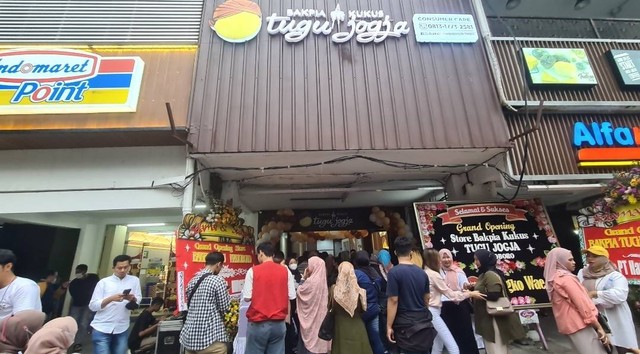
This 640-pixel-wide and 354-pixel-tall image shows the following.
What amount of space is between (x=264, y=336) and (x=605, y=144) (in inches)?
259

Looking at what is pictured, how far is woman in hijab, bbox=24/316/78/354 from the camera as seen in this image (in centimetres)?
188

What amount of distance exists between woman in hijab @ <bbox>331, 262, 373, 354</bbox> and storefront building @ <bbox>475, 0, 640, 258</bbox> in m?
3.73

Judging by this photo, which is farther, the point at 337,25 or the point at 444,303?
the point at 337,25

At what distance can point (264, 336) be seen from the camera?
3.30 meters

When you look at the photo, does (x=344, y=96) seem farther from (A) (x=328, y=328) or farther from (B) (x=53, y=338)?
(B) (x=53, y=338)

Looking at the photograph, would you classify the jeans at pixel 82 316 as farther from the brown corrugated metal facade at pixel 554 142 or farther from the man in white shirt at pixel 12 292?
the brown corrugated metal facade at pixel 554 142

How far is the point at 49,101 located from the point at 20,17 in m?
2.56

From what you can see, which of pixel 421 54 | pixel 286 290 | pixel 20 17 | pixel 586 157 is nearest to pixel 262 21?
pixel 421 54

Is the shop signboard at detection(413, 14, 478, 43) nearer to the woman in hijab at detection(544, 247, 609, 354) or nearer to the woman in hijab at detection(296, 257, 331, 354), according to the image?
the woman in hijab at detection(544, 247, 609, 354)

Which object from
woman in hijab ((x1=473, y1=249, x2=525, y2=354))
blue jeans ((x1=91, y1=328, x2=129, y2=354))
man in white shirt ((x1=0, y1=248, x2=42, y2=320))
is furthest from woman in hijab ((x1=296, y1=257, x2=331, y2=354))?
man in white shirt ((x1=0, y1=248, x2=42, y2=320))

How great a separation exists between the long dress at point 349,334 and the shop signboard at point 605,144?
4.94 metres

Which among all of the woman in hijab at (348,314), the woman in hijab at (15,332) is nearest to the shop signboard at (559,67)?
the woman in hijab at (348,314)

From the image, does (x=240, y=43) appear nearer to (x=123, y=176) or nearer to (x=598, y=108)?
(x=123, y=176)

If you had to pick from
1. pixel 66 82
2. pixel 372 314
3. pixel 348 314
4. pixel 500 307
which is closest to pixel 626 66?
pixel 500 307
